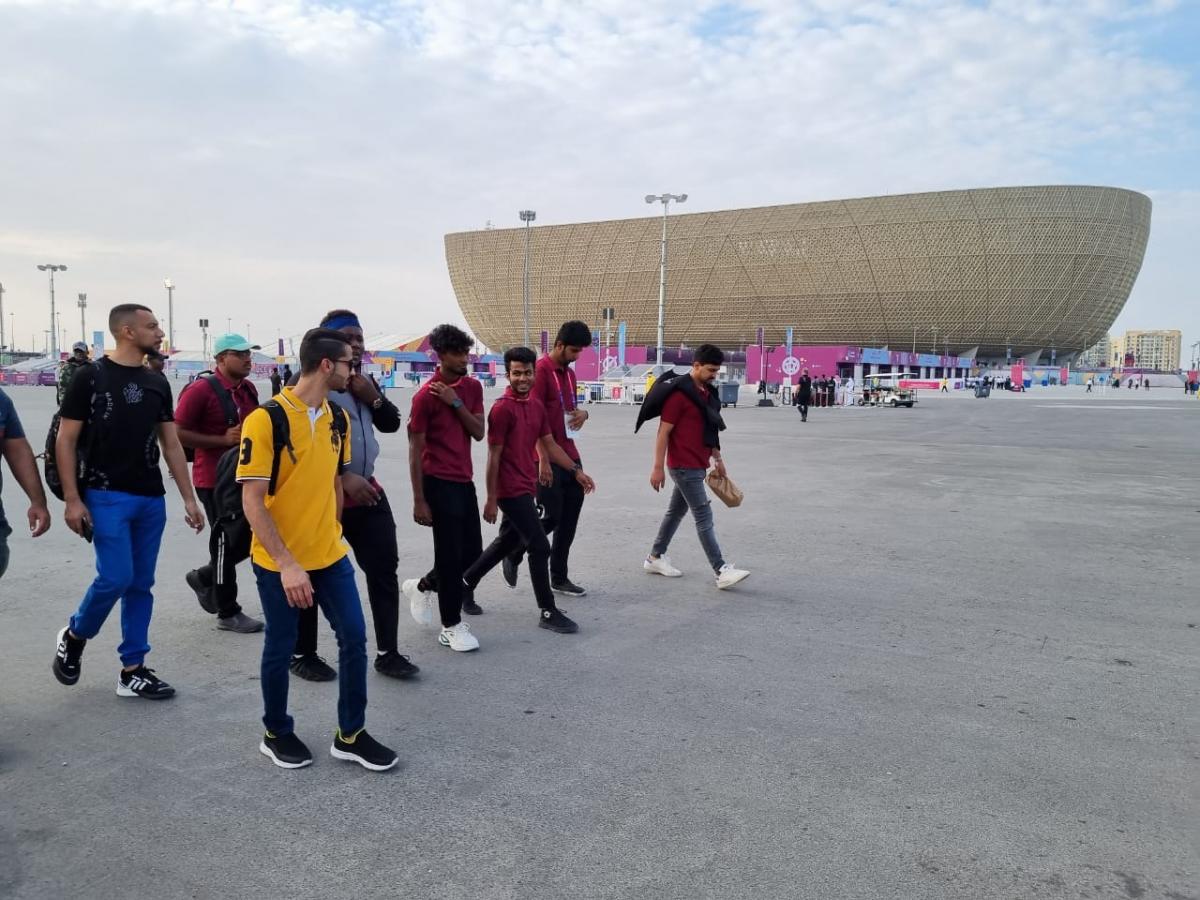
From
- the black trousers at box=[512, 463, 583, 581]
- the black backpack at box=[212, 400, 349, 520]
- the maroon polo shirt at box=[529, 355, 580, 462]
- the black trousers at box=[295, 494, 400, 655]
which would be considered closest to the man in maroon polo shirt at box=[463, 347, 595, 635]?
the maroon polo shirt at box=[529, 355, 580, 462]

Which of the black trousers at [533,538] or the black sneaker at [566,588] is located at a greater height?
the black trousers at [533,538]

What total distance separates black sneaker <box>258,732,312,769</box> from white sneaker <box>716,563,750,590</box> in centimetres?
321

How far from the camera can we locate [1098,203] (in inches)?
3637

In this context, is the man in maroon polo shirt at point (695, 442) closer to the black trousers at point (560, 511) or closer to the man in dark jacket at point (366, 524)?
the black trousers at point (560, 511)

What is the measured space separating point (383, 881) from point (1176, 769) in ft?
9.43

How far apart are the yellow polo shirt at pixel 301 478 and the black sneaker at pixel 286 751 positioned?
0.66m

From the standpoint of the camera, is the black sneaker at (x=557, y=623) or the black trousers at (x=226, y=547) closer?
the black trousers at (x=226, y=547)

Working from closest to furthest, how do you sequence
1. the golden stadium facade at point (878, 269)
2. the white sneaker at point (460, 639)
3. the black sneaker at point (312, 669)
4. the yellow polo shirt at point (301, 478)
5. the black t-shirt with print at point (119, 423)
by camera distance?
the yellow polo shirt at point (301, 478)
the black t-shirt with print at point (119, 423)
the black sneaker at point (312, 669)
the white sneaker at point (460, 639)
the golden stadium facade at point (878, 269)

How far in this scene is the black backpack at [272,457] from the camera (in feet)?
9.65

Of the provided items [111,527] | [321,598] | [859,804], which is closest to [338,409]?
[321,598]

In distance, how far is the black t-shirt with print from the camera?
3.58 meters

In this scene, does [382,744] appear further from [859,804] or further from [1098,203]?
[1098,203]

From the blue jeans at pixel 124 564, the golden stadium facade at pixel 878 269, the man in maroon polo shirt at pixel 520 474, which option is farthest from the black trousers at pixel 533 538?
the golden stadium facade at pixel 878 269

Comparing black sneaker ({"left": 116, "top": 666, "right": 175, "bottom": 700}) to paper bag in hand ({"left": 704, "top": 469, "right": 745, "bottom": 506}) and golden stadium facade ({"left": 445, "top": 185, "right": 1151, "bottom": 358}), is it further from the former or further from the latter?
golden stadium facade ({"left": 445, "top": 185, "right": 1151, "bottom": 358})
